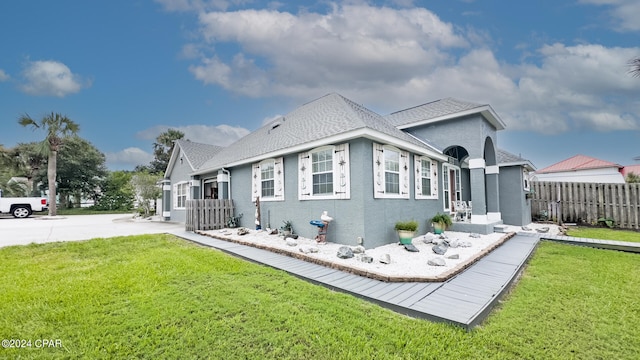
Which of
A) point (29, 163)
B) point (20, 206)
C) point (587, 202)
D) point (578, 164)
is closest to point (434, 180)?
point (587, 202)

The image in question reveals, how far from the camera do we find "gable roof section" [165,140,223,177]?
1478cm

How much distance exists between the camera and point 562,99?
15312 millimetres

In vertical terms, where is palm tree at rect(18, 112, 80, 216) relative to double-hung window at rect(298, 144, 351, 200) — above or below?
above

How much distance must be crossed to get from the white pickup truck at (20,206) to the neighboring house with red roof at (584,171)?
40369 mm

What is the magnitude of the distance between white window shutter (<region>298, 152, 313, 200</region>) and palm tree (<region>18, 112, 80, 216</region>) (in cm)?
2325

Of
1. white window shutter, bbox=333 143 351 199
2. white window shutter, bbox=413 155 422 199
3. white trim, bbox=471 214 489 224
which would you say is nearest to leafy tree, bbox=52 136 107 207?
white window shutter, bbox=333 143 351 199

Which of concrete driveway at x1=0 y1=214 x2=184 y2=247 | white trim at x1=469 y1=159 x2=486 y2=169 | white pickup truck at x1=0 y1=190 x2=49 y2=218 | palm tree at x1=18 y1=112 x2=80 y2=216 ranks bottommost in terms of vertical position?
concrete driveway at x1=0 y1=214 x2=184 y2=247

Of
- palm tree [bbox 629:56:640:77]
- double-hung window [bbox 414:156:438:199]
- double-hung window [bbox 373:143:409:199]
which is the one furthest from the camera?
double-hung window [bbox 414:156:438:199]

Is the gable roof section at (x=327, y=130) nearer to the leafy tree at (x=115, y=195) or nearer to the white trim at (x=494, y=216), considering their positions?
the white trim at (x=494, y=216)

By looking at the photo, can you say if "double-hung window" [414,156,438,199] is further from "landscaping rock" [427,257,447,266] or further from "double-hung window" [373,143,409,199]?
"landscaping rock" [427,257,447,266]

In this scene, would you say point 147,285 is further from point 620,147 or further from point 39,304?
point 620,147

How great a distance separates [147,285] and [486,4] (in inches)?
528

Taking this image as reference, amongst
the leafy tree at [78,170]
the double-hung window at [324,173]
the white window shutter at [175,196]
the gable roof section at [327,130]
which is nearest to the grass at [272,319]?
the double-hung window at [324,173]

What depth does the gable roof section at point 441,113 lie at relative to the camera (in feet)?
29.2
